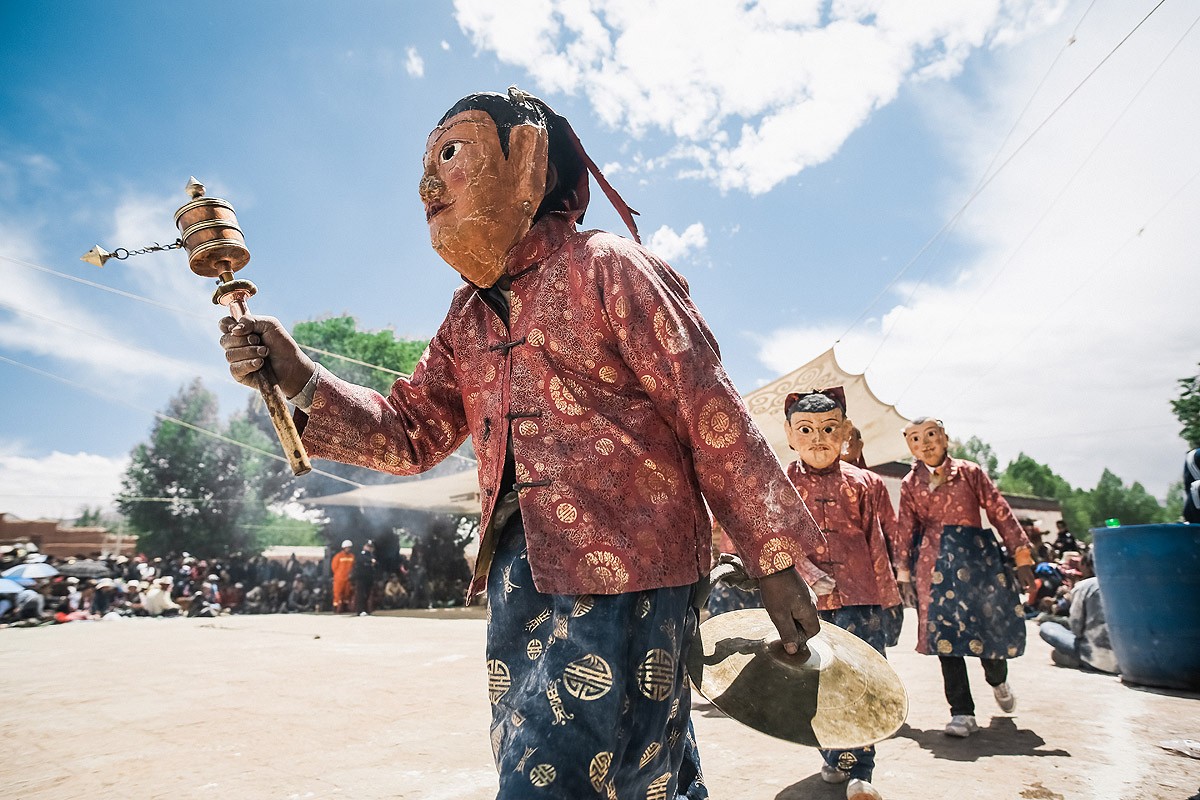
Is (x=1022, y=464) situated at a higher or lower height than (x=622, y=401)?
higher

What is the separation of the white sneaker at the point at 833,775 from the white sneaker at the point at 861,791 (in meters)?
0.29

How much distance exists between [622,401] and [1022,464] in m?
85.7

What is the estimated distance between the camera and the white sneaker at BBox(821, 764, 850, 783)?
3361 millimetres

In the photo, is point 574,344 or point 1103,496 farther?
point 1103,496

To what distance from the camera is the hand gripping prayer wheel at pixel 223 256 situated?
5.76 ft

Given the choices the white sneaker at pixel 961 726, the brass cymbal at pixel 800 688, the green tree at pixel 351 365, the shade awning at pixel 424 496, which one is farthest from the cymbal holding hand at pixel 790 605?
the green tree at pixel 351 365

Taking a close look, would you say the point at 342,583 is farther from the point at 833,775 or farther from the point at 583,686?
the point at 583,686

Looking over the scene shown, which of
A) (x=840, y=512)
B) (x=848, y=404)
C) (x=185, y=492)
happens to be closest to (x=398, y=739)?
(x=840, y=512)

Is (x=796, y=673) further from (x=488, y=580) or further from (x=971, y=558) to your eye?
(x=971, y=558)

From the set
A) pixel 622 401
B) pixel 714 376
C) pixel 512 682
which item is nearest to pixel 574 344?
pixel 622 401

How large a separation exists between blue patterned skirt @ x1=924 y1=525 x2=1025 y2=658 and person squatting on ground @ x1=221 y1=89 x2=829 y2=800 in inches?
139

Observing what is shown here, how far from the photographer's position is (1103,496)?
2958 inches

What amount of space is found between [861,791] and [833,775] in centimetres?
43

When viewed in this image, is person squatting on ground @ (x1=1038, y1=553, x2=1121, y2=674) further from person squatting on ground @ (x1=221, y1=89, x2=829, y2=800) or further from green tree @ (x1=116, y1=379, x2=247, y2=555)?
green tree @ (x1=116, y1=379, x2=247, y2=555)
